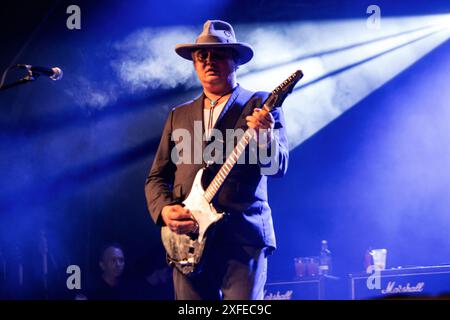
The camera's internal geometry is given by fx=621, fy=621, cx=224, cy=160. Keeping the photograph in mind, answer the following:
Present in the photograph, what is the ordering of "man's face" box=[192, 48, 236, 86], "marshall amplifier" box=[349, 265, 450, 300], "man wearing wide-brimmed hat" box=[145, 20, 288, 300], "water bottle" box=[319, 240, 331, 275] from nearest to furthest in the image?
"man wearing wide-brimmed hat" box=[145, 20, 288, 300] → "man's face" box=[192, 48, 236, 86] → "marshall amplifier" box=[349, 265, 450, 300] → "water bottle" box=[319, 240, 331, 275]

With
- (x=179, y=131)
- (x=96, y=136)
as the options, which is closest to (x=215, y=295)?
(x=179, y=131)

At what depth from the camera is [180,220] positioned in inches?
145

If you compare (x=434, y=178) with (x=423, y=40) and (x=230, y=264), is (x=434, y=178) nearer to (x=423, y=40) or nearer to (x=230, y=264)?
(x=423, y=40)

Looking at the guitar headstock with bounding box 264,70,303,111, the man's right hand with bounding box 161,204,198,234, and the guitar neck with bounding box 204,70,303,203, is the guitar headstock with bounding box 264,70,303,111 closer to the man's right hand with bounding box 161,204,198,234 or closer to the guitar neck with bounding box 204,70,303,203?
the guitar neck with bounding box 204,70,303,203

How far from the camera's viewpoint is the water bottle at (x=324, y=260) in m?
5.63

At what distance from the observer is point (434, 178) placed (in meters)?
6.22

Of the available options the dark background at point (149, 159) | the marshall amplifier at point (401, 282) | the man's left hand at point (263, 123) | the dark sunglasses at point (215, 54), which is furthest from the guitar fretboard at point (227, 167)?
the marshall amplifier at point (401, 282)

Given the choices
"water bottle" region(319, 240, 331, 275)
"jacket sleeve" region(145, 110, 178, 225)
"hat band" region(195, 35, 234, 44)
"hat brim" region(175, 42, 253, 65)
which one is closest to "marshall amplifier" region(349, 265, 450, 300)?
"water bottle" region(319, 240, 331, 275)

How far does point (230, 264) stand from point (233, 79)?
3.86 feet

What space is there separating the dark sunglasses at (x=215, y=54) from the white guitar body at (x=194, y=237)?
74 centimetres

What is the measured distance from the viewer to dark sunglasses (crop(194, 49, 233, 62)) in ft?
13.0

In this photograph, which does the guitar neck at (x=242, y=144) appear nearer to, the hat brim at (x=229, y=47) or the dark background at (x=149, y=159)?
the hat brim at (x=229, y=47)

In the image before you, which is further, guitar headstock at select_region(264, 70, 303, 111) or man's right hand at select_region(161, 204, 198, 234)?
man's right hand at select_region(161, 204, 198, 234)

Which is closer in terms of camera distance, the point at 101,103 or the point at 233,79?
the point at 233,79
